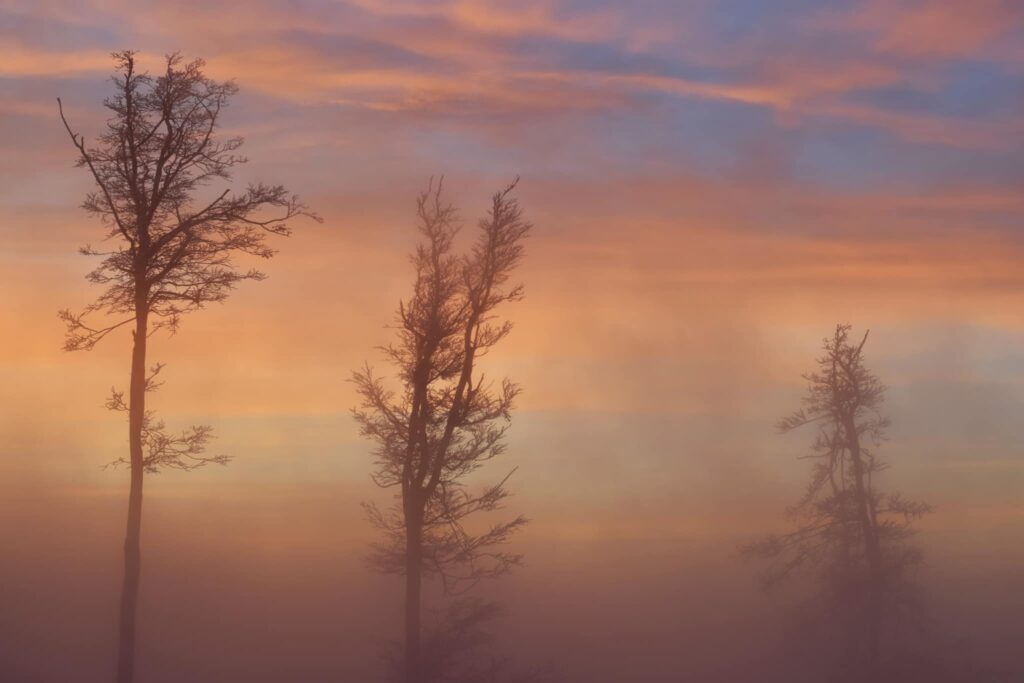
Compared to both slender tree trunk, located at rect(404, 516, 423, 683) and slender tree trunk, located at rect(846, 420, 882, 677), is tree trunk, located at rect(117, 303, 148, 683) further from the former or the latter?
slender tree trunk, located at rect(846, 420, 882, 677)

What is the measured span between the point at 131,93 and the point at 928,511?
28.9 meters

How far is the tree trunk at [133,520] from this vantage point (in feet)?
55.7

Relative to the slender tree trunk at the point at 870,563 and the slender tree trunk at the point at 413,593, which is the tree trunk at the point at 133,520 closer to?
the slender tree trunk at the point at 413,593

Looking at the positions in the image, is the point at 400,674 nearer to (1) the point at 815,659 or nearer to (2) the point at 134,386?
(2) the point at 134,386

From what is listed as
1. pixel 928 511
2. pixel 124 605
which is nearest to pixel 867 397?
pixel 928 511

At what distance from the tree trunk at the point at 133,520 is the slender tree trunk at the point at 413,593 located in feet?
17.4

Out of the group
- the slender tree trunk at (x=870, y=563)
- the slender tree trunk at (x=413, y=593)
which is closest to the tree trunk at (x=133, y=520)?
the slender tree trunk at (x=413, y=593)

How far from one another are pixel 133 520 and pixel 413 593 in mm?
5828

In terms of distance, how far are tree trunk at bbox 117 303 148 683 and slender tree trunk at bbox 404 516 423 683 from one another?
530cm

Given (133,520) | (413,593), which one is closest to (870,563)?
(413,593)

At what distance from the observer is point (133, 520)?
17078 millimetres

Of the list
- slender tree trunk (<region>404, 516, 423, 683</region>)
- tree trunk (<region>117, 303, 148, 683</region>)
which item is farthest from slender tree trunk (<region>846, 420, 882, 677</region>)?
tree trunk (<region>117, 303, 148, 683</region>)

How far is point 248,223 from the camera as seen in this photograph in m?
18.6

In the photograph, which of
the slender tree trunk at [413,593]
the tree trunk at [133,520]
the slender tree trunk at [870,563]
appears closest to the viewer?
the tree trunk at [133,520]
